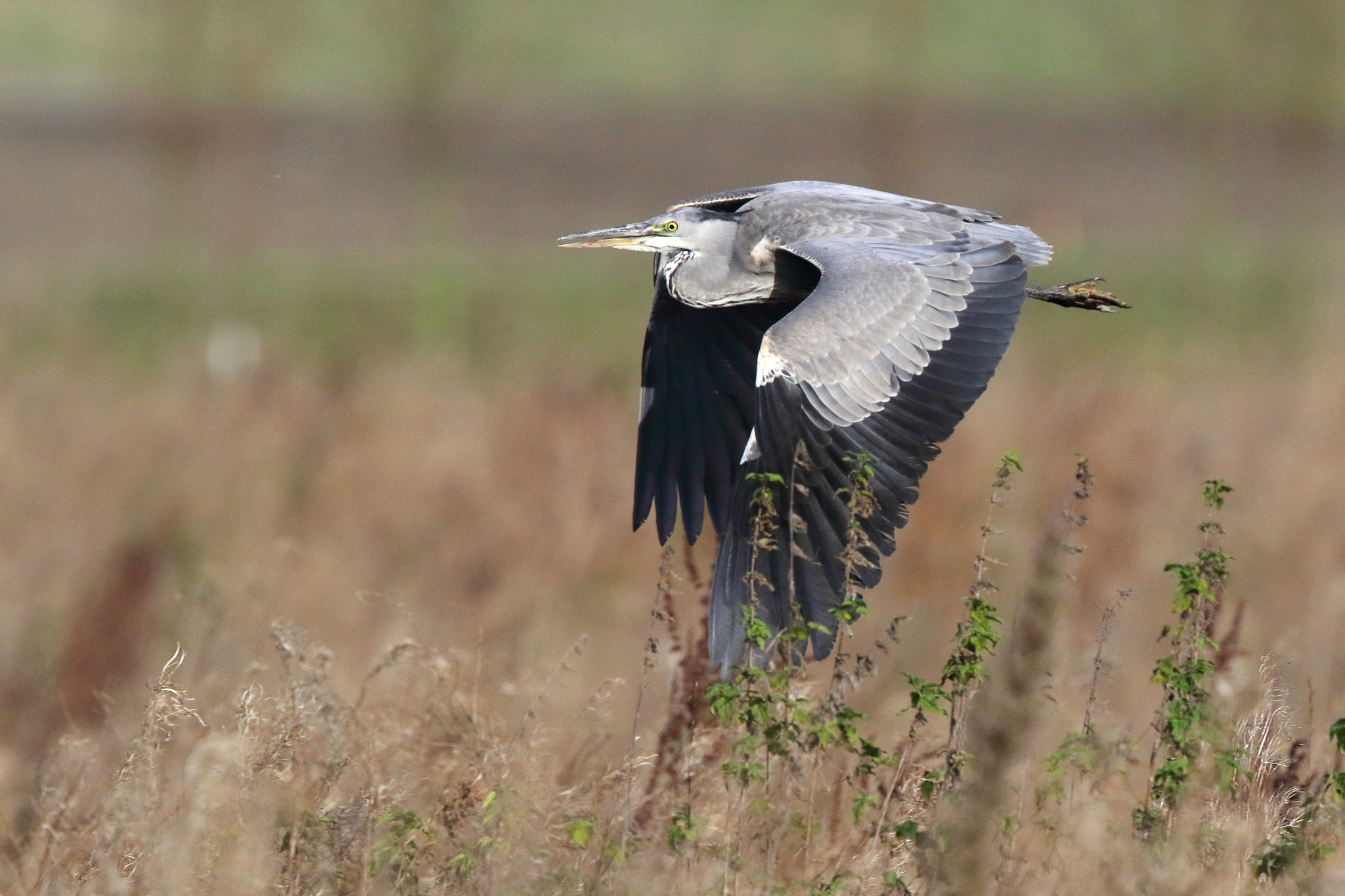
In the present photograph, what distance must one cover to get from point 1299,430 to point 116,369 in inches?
337

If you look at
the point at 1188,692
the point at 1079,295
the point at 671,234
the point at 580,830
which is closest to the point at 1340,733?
the point at 1188,692

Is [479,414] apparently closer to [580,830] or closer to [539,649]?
[539,649]

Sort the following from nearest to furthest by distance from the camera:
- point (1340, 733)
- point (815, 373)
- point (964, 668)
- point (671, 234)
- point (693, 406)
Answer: point (1340, 733), point (964, 668), point (815, 373), point (693, 406), point (671, 234)

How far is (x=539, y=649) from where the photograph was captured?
6.33 meters

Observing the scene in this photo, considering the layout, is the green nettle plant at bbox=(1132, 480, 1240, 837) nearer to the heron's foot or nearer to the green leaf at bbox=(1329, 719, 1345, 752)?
the green leaf at bbox=(1329, 719, 1345, 752)

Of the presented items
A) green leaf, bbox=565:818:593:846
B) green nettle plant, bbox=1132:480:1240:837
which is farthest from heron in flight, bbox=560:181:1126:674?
green nettle plant, bbox=1132:480:1240:837

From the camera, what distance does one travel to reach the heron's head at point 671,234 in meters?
5.84

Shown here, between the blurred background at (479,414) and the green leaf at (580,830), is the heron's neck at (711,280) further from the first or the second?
the green leaf at (580,830)

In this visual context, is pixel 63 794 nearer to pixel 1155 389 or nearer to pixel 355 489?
pixel 355 489

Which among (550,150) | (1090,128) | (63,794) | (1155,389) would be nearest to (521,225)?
(550,150)

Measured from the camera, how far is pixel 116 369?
478 inches

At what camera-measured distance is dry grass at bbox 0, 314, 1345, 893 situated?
3.41m

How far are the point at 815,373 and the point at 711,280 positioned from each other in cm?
128

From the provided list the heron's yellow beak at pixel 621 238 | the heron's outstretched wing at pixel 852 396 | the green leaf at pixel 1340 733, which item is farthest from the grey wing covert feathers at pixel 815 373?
the green leaf at pixel 1340 733
